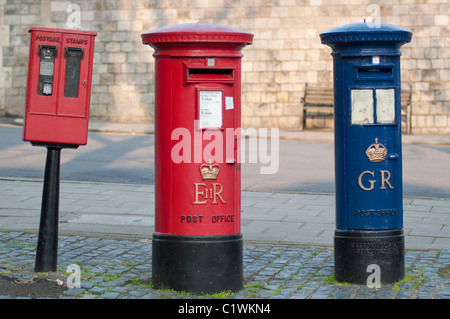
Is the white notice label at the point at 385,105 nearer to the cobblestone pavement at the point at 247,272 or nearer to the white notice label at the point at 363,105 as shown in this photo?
the white notice label at the point at 363,105

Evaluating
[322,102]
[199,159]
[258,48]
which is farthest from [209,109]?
[258,48]

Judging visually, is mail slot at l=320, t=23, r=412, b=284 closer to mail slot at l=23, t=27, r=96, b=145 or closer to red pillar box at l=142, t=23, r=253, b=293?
red pillar box at l=142, t=23, r=253, b=293

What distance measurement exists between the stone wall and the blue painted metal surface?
12.8m

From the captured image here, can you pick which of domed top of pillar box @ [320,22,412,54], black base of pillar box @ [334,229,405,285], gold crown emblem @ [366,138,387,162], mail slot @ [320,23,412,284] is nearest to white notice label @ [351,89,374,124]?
mail slot @ [320,23,412,284]

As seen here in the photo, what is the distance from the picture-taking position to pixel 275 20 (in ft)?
61.9

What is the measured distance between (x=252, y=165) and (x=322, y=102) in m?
6.13

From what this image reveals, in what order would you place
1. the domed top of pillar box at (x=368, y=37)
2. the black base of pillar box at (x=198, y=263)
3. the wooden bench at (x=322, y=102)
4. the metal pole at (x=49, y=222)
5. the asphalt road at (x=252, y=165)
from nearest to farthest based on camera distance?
the black base of pillar box at (x=198, y=263) < the domed top of pillar box at (x=368, y=37) < the metal pole at (x=49, y=222) < the asphalt road at (x=252, y=165) < the wooden bench at (x=322, y=102)

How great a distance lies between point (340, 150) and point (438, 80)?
13554 millimetres

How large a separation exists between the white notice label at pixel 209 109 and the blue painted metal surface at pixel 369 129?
0.92 metres

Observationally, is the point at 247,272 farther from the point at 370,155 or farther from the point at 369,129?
the point at 369,129

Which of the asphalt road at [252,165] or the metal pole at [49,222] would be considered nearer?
the metal pole at [49,222]

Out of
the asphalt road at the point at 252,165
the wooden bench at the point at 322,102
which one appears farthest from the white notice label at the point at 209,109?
the wooden bench at the point at 322,102

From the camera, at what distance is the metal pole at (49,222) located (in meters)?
5.64

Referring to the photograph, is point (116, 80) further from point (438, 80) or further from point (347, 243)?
point (347, 243)
